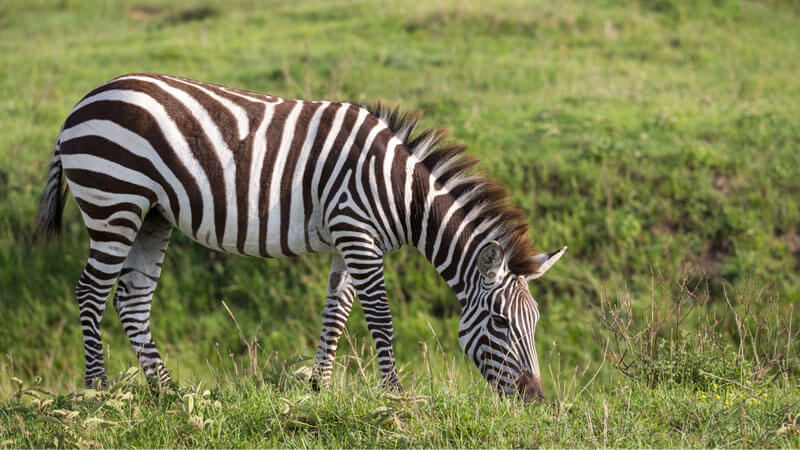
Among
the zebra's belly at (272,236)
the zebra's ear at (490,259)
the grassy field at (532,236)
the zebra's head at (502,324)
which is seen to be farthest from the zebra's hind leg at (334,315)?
the zebra's ear at (490,259)

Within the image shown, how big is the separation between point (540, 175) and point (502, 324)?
6149 millimetres

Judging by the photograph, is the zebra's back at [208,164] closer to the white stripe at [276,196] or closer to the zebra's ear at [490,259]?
the white stripe at [276,196]

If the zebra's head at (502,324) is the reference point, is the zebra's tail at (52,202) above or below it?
above

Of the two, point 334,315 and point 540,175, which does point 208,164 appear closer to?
point 334,315

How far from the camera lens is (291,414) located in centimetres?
475

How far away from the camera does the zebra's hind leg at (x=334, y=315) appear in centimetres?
586

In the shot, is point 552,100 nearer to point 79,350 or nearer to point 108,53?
point 79,350

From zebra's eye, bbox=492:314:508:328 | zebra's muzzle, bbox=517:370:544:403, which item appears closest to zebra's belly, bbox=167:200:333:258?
zebra's eye, bbox=492:314:508:328

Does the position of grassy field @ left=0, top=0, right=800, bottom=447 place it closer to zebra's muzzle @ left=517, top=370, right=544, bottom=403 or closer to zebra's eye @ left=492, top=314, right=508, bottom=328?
zebra's muzzle @ left=517, top=370, right=544, bottom=403

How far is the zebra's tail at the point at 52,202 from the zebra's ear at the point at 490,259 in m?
3.47

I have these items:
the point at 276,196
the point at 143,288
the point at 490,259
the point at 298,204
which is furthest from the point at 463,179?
the point at 143,288

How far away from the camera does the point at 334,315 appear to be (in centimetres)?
587

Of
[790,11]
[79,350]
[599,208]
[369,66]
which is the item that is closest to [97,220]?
[79,350]

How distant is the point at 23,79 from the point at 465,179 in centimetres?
1324
